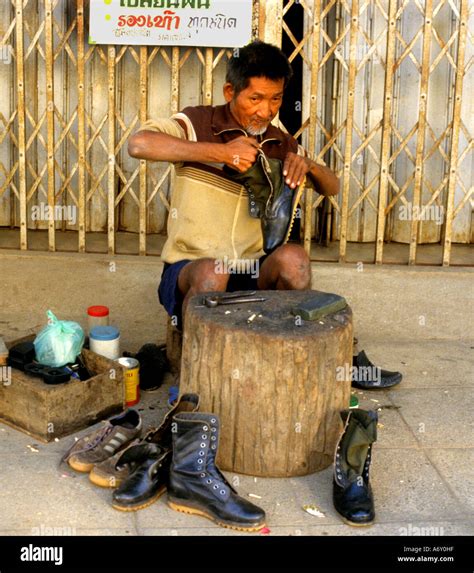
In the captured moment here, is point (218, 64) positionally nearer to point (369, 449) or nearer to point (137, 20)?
point (137, 20)

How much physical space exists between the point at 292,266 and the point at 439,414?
98 cm

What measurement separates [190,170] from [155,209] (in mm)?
1807

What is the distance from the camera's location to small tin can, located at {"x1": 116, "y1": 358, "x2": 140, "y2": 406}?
13.8 feet

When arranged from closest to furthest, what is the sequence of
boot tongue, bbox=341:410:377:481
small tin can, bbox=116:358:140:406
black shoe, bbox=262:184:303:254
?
1. boot tongue, bbox=341:410:377:481
2. black shoe, bbox=262:184:303:254
3. small tin can, bbox=116:358:140:406

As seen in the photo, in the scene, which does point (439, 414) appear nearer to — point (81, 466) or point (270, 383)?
point (270, 383)

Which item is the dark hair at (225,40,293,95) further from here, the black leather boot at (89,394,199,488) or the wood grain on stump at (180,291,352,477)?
the black leather boot at (89,394,199,488)

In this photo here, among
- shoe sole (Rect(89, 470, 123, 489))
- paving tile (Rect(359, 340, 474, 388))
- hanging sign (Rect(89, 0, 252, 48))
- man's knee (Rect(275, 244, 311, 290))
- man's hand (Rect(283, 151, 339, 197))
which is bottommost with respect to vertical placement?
shoe sole (Rect(89, 470, 123, 489))

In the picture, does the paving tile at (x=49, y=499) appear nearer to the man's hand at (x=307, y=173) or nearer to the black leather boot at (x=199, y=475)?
the black leather boot at (x=199, y=475)

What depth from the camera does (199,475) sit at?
10.6 ft

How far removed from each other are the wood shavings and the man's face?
5.74 ft

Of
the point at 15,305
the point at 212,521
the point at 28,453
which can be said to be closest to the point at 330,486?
the point at 212,521

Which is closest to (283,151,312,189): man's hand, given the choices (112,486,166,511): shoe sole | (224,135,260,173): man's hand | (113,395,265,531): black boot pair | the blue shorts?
(224,135,260,173): man's hand

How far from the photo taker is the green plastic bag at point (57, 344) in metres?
4.03

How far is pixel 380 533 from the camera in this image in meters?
3.15
